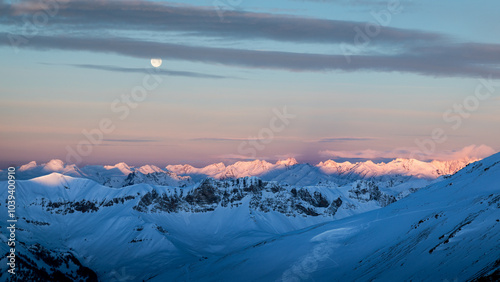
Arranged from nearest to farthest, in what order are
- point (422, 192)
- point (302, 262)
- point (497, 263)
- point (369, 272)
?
point (497, 263), point (369, 272), point (302, 262), point (422, 192)

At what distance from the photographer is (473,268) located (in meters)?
78.5

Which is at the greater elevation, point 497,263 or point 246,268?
point 497,263

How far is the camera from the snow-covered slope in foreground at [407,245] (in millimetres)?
89000

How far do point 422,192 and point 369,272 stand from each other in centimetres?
5652

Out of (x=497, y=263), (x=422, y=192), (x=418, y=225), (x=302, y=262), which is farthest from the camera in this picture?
(x=422, y=192)

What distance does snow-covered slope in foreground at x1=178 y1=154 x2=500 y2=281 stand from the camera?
89.0m

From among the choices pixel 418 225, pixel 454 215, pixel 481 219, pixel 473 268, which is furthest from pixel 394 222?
pixel 473 268

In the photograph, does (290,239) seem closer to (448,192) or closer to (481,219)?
(448,192)

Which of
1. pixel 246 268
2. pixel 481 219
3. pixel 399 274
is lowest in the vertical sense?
pixel 246 268

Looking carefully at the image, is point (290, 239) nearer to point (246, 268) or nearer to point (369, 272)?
point (246, 268)

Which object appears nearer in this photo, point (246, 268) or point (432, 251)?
point (432, 251)

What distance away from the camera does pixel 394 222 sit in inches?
5453

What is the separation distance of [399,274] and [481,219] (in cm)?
1439

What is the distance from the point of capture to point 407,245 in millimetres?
114062
